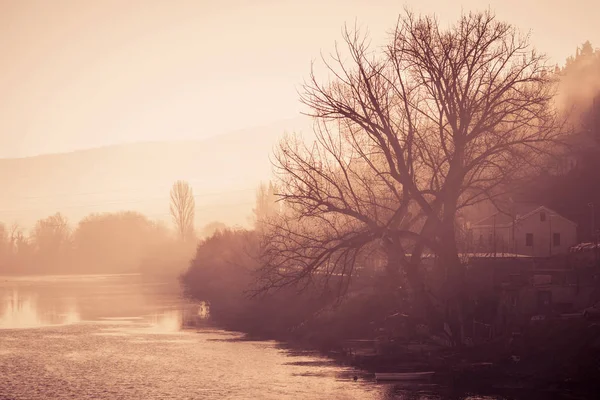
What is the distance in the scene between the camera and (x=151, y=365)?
1818 inches

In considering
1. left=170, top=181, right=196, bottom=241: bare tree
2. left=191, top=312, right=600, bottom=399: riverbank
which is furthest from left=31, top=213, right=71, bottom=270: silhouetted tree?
left=191, top=312, right=600, bottom=399: riverbank

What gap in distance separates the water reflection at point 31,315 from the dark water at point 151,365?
0.09 metres

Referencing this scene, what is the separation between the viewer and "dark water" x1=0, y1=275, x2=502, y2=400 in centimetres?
3859

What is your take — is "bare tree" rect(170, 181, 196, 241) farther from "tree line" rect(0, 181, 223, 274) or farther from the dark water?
the dark water

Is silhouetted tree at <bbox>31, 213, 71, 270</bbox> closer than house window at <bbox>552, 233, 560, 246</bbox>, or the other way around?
house window at <bbox>552, 233, 560, 246</bbox>

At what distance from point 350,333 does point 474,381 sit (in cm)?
1617

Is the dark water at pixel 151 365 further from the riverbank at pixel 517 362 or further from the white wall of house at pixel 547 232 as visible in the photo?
the white wall of house at pixel 547 232

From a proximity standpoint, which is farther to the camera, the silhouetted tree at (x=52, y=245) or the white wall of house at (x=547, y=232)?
the silhouetted tree at (x=52, y=245)

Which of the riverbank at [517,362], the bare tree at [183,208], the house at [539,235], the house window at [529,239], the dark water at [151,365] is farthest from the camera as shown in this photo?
the bare tree at [183,208]

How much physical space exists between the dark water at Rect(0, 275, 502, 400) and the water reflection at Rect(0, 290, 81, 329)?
93 millimetres

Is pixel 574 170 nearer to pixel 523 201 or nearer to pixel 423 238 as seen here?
pixel 523 201

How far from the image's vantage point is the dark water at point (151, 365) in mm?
38594

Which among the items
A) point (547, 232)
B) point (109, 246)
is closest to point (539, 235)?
point (547, 232)

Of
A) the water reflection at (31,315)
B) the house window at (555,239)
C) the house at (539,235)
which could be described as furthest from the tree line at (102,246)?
the house window at (555,239)
